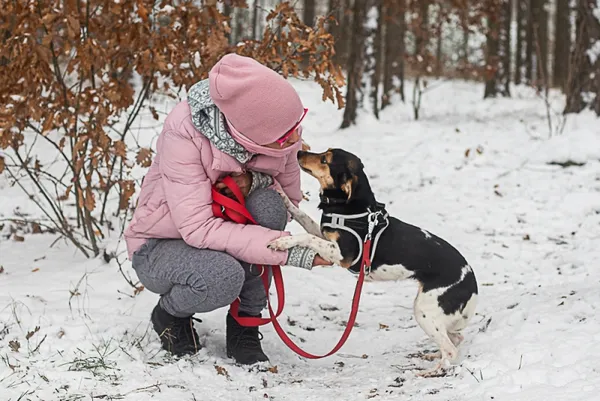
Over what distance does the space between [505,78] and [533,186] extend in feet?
34.7

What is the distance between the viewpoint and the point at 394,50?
1670 cm

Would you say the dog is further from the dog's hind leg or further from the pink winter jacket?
the pink winter jacket

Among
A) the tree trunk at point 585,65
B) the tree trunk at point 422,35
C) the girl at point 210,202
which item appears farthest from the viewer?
the tree trunk at point 422,35

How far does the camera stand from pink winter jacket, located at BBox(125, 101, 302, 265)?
3.15 metres

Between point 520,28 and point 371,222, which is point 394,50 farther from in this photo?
point 371,222

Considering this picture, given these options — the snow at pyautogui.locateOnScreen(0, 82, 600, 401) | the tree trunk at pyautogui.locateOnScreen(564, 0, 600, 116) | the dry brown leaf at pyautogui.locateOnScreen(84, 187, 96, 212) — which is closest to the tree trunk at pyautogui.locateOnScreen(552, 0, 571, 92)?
the tree trunk at pyautogui.locateOnScreen(564, 0, 600, 116)

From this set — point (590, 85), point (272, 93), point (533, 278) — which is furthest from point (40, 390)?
point (590, 85)

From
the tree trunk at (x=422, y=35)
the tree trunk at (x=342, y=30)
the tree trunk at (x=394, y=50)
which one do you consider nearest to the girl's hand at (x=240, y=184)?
the tree trunk at (x=342, y=30)

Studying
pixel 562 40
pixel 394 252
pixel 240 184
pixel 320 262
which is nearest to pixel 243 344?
pixel 320 262

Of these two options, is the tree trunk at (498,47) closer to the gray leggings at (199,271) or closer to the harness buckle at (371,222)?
the harness buckle at (371,222)

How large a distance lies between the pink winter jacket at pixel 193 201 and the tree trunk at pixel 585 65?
6.82 metres

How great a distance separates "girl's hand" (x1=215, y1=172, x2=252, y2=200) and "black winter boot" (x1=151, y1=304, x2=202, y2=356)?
704 mm

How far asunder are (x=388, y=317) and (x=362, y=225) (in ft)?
3.36

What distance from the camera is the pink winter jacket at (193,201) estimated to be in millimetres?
3154
